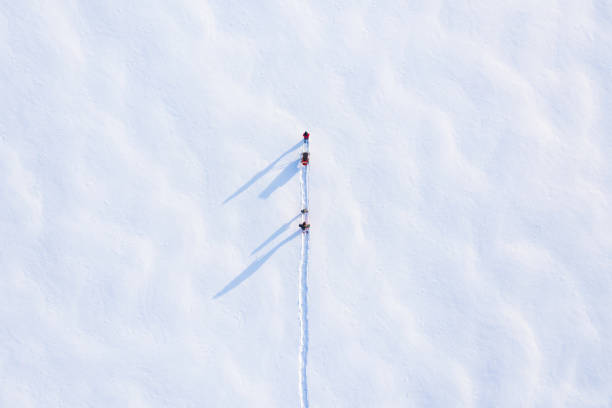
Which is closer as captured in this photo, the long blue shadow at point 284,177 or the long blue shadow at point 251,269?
the long blue shadow at point 251,269

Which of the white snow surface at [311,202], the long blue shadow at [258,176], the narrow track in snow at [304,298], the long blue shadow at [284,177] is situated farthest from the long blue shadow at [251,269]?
the long blue shadow at [258,176]

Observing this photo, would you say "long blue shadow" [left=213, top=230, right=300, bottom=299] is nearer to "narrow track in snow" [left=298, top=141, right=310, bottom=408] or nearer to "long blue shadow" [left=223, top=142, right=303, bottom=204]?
"narrow track in snow" [left=298, top=141, right=310, bottom=408]

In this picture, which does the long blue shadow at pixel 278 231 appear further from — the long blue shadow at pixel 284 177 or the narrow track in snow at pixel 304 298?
the long blue shadow at pixel 284 177

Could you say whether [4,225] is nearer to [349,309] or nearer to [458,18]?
[349,309]

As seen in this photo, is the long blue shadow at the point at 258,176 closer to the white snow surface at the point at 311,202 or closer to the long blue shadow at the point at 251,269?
the white snow surface at the point at 311,202

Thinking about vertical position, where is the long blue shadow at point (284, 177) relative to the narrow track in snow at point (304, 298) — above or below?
above

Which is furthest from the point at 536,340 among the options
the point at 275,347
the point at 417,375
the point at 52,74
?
the point at 52,74
